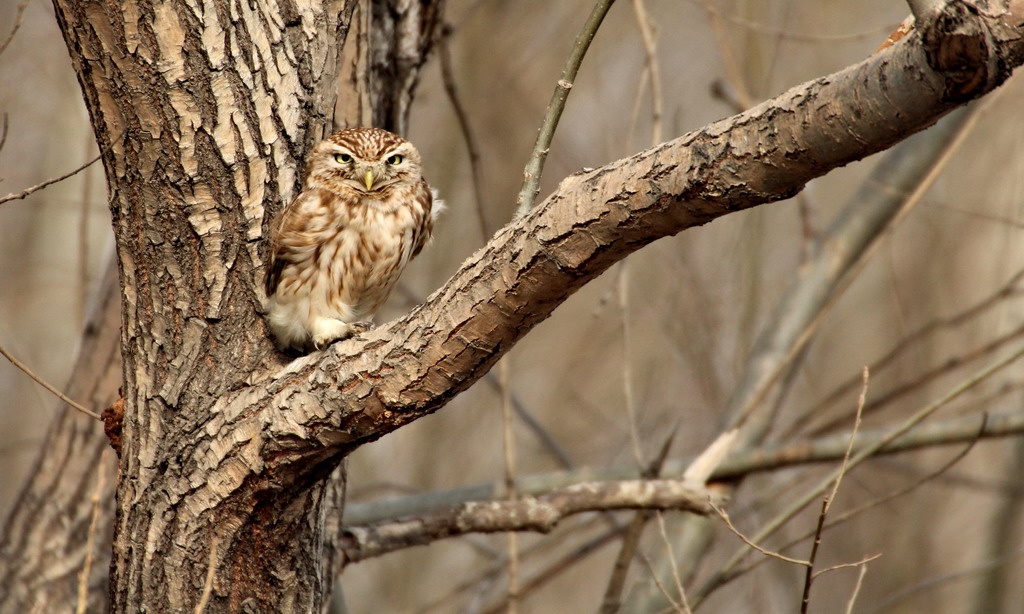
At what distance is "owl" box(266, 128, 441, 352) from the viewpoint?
3.26m

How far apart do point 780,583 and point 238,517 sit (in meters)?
4.78

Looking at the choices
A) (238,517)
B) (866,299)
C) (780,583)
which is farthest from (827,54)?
(238,517)

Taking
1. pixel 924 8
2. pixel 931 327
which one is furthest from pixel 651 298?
pixel 924 8

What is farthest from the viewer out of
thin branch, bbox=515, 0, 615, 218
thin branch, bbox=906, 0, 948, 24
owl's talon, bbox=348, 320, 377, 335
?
owl's talon, bbox=348, 320, 377, 335

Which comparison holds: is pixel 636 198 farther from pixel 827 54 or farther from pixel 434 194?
pixel 827 54

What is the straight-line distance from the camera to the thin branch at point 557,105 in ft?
8.21

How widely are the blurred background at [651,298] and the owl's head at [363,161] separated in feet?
8.46

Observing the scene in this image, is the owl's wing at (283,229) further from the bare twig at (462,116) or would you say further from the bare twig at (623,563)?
the bare twig at (623,563)

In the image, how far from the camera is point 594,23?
250cm

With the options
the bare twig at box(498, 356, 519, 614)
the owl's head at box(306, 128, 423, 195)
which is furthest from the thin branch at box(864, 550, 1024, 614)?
the owl's head at box(306, 128, 423, 195)

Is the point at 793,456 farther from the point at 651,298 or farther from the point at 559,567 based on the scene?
the point at 651,298

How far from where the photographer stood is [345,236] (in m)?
3.85

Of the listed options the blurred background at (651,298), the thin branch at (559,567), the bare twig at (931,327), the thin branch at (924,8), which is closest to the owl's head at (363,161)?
the thin branch at (559,567)

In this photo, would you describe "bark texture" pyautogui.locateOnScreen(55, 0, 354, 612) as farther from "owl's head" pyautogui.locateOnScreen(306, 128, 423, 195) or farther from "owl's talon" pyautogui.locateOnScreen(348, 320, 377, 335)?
"owl's talon" pyautogui.locateOnScreen(348, 320, 377, 335)
